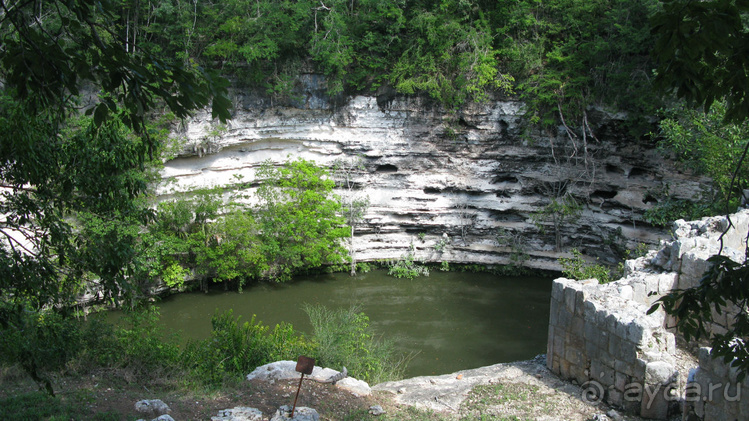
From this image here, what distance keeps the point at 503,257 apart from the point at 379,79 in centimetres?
697

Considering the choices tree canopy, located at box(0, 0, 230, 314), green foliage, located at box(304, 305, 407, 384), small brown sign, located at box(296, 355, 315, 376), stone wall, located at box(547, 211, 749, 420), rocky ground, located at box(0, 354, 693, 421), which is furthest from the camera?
green foliage, located at box(304, 305, 407, 384)

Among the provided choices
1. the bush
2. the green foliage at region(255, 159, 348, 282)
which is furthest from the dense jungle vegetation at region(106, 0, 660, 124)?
the bush

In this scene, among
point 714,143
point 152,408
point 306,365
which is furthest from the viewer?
point 714,143

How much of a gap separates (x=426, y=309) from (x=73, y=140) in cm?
1077

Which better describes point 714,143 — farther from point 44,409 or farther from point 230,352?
point 44,409

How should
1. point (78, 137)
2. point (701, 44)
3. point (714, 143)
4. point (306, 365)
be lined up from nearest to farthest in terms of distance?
point (701, 44) < point (78, 137) < point (306, 365) < point (714, 143)

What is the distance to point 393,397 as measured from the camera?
814 centimetres

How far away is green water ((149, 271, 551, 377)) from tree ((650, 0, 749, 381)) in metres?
8.25

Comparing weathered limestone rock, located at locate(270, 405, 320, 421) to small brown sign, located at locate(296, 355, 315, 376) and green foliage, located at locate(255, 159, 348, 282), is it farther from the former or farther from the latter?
green foliage, located at locate(255, 159, 348, 282)

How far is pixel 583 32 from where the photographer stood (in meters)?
15.9

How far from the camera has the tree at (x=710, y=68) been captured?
9.77 ft

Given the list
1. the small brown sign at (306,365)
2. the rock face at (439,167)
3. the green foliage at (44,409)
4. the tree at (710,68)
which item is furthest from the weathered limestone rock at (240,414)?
the rock face at (439,167)

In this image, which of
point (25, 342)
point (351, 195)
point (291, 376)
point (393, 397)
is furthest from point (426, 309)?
point (25, 342)

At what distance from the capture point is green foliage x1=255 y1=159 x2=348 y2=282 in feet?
51.6
